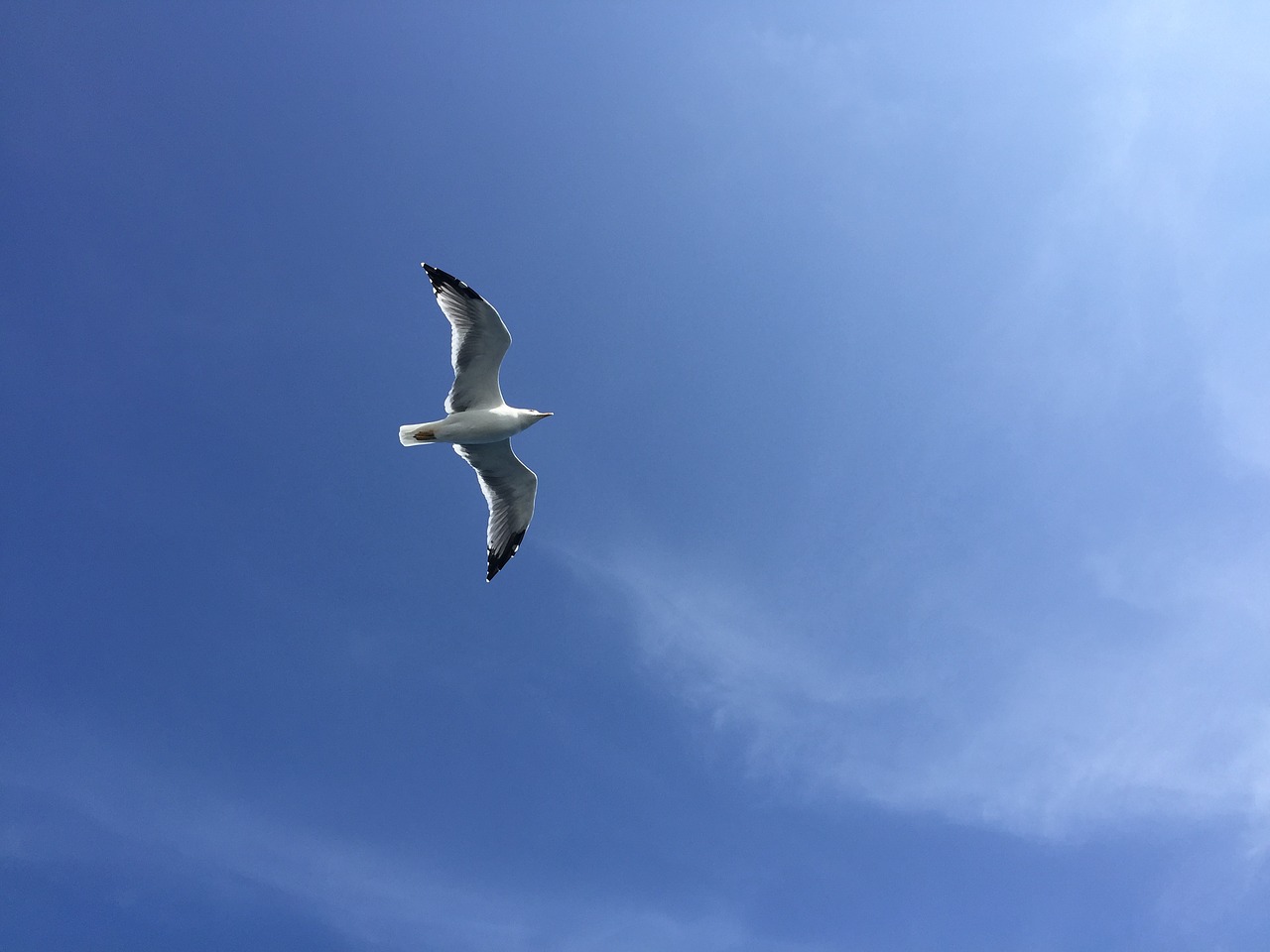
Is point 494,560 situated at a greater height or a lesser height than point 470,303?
lesser

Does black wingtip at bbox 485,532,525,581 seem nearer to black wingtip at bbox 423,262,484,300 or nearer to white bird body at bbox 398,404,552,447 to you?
white bird body at bbox 398,404,552,447

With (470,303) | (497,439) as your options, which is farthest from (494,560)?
(470,303)

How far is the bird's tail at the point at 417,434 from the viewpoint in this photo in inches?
622

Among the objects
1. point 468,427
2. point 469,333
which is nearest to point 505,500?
point 468,427

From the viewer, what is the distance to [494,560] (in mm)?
17188

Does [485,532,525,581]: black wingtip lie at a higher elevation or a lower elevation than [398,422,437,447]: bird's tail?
lower

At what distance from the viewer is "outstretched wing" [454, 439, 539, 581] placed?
17.0 metres

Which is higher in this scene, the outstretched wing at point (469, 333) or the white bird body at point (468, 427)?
the outstretched wing at point (469, 333)

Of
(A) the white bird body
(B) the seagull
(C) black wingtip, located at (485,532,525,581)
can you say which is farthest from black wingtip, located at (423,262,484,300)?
(C) black wingtip, located at (485,532,525,581)

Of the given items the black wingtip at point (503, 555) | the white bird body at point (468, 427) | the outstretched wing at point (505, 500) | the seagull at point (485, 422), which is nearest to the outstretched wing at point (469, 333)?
the seagull at point (485, 422)

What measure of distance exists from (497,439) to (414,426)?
1.66m

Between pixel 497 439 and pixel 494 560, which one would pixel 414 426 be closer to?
pixel 497 439

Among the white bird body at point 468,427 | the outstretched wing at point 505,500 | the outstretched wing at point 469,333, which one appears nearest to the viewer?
the outstretched wing at point 469,333

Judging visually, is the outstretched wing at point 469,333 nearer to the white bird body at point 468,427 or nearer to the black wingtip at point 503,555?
the white bird body at point 468,427
